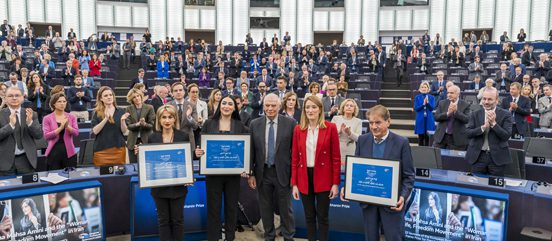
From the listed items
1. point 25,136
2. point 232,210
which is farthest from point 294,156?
point 25,136

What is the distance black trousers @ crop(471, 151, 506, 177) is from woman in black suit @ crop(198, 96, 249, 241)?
255 centimetres

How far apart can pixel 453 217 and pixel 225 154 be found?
2007 mm

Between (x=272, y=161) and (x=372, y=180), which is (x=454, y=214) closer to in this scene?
(x=372, y=180)

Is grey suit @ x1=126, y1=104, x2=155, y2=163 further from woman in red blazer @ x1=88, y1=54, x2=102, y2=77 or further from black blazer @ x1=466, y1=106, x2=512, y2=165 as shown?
woman in red blazer @ x1=88, y1=54, x2=102, y2=77

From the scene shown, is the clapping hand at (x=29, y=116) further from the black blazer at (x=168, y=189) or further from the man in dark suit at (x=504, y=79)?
the man in dark suit at (x=504, y=79)

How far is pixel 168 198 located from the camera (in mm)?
3586

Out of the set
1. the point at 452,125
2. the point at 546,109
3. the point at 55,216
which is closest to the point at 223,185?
the point at 55,216

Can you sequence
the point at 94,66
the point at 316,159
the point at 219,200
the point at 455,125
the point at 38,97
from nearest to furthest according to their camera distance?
1. the point at 316,159
2. the point at 219,200
3. the point at 455,125
4. the point at 38,97
5. the point at 94,66

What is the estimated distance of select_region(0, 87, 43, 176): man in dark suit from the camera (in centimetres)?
416

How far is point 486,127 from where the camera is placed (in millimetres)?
4355

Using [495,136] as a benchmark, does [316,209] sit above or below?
below

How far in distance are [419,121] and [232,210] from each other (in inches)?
222

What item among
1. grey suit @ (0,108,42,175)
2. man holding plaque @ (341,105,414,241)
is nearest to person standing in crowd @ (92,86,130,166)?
grey suit @ (0,108,42,175)

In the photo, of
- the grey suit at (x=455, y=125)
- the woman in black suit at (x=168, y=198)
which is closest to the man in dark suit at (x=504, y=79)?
the grey suit at (x=455, y=125)
